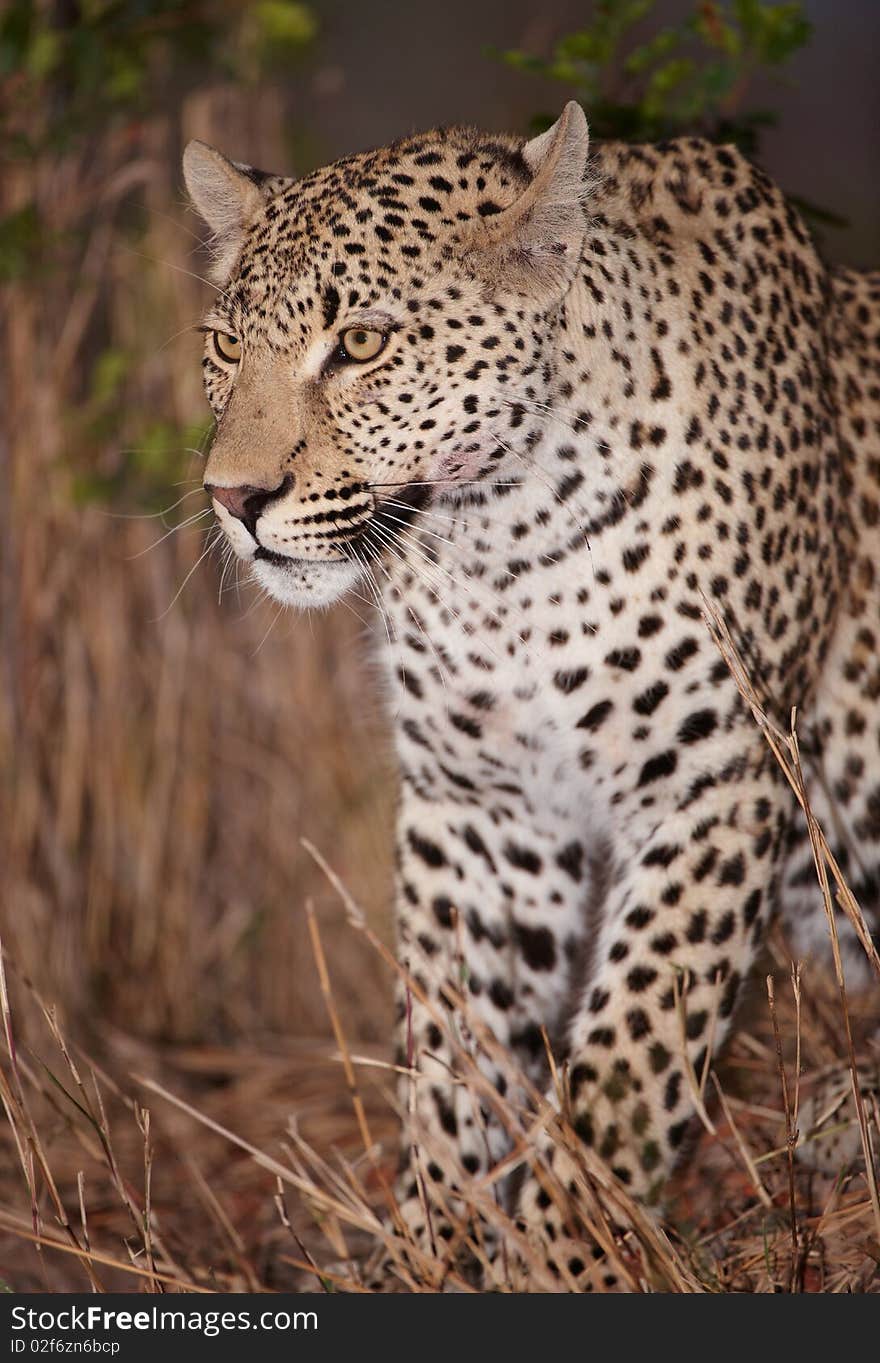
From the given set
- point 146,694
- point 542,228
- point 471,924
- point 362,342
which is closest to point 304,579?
point 362,342

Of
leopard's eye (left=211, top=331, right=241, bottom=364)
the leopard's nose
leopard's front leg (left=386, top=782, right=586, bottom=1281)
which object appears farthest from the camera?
leopard's front leg (left=386, top=782, right=586, bottom=1281)

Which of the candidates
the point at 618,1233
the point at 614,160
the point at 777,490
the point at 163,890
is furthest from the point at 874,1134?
the point at 163,890

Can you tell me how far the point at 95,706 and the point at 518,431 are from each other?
88.0 inches

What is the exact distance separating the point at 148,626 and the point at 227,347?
1.96 m

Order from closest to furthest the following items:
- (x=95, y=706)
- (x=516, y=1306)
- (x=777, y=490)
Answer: (x=516, y=1306), (x=777, y=490), (x=95, y=706)

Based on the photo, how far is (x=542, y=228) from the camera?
2426 millimetres

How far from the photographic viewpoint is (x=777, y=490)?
267cm

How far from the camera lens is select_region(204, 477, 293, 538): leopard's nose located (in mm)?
2309

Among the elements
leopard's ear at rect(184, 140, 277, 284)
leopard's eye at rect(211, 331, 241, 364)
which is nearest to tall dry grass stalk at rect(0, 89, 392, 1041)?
leopard's ear at rect(184, 140, 277, 284)

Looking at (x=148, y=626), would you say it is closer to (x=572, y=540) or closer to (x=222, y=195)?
(x=222, y=195)

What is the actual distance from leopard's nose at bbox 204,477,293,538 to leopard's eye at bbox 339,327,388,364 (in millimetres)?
228

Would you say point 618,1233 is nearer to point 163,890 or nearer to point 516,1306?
point 516,1306

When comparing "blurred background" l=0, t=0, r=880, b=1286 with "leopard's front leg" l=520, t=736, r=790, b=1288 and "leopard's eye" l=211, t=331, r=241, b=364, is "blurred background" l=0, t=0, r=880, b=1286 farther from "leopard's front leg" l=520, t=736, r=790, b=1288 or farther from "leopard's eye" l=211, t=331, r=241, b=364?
"leopard's front leg" l=520, t=736, r=790, b=1288

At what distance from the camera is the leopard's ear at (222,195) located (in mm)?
2717
